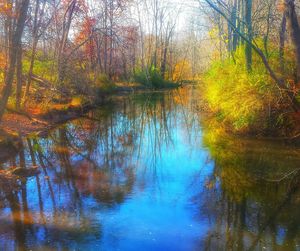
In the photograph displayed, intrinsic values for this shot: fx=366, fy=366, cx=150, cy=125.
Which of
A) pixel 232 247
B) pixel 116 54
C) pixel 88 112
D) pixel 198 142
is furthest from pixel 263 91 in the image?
pixel 116 54

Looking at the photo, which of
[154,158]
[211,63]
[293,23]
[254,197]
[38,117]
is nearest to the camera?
[254,197]

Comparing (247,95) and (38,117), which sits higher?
(247,95)

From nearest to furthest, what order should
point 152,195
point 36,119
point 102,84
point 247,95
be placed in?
point 152,195 < point 247,95 < point 36,119 < point 102,84

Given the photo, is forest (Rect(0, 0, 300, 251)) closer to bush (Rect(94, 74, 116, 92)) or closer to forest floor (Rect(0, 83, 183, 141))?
forest floor (Rect(0, 83, 183, 141))

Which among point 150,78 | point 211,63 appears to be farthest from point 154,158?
point 150,78

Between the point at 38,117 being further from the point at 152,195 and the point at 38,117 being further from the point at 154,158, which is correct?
the point at 152,195

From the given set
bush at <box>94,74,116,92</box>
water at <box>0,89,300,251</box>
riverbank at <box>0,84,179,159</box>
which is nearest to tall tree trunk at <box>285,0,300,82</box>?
water at <box>0,89,300,251</box>

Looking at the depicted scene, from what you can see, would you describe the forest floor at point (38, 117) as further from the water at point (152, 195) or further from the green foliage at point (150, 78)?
the green foliage at point (150, 78)

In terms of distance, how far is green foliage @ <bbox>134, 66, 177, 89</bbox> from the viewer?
42125 mm

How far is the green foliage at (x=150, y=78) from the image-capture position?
42125 mm

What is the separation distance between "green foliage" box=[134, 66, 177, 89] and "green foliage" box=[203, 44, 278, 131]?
26455 millimetres

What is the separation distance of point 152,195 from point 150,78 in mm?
34984

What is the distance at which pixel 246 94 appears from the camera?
1347 cm

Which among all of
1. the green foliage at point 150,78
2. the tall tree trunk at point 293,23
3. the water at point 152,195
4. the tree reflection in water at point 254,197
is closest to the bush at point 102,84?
the green foliage at point 150,78
